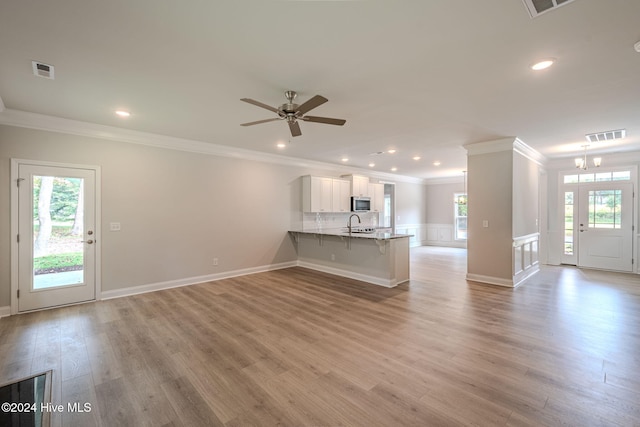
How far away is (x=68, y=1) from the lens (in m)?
1.75

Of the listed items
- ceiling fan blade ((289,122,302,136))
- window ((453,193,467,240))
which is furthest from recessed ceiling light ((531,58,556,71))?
window ((453,193,467,240))

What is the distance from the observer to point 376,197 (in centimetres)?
877

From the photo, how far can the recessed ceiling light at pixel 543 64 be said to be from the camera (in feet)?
7.78

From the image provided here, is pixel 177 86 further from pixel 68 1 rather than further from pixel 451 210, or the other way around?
pixel 451 210

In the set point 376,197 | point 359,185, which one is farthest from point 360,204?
point 376,197

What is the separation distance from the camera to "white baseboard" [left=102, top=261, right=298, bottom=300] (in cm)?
451

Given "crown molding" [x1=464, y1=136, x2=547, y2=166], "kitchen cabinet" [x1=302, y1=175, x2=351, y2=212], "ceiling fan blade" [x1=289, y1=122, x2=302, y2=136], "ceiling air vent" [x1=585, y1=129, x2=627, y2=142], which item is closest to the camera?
"ceiling fan blade" [x1=289, y1=122, x2=302, y2=136]

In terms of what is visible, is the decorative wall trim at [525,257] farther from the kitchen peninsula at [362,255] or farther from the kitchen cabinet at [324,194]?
the kitchen cabinet at [324,194]

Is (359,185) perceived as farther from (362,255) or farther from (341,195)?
(362,255)

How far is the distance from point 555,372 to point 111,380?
3752mm

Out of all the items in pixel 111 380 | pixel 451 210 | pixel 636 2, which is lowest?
pixel 111 380

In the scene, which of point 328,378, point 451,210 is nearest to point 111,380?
point 328,378

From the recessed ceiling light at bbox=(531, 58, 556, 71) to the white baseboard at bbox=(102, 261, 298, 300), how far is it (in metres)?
5.64

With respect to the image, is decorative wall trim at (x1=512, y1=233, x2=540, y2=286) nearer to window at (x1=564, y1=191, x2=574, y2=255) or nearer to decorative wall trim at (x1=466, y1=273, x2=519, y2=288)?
decorative wall trim at (x1=466, y1=273, x2=519, y2=288)
